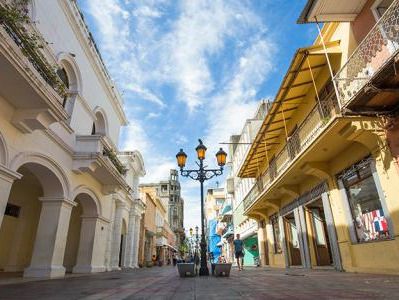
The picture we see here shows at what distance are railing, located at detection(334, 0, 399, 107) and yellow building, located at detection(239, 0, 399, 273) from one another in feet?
0.08

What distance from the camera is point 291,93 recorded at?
1106 centimetres

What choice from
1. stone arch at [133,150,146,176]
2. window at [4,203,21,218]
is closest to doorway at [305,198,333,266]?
window at [4,203,21,218]

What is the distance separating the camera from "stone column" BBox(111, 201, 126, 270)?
1728 cm

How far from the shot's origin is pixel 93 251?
12.9 meters

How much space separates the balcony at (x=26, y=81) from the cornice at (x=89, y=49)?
341 cm

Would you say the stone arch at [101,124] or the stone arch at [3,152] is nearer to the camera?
the stone arch at [3,152]

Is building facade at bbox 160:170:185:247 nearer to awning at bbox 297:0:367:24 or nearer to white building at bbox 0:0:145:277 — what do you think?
white building at bbox 0:0:145:277

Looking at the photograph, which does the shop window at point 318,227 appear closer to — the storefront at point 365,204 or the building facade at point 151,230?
the storefront at point 365,204

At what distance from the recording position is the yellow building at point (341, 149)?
7121 millimetres

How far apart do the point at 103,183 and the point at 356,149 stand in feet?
35.7

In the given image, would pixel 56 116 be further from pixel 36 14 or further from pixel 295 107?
pixel 295 107

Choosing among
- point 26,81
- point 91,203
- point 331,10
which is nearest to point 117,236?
point 91,203

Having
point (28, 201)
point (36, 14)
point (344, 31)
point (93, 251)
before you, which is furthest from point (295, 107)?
point (28, 201)

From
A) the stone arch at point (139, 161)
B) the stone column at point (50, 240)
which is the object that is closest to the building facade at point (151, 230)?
the stone arch at point (139, 161)
